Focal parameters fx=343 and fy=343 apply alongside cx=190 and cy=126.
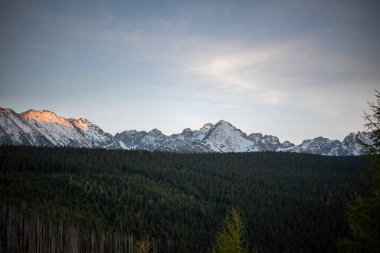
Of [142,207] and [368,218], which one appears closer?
[368,218]

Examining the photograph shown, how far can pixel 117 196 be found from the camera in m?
140

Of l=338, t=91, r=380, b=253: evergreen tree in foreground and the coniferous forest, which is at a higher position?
l=338, t=91, r=380, b=253: evergreen tree in foreground

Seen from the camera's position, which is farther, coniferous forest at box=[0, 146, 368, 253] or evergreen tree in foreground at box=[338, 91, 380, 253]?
coniferous forest at box=[0, 146, 368, 253]

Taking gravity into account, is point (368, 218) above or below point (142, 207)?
above

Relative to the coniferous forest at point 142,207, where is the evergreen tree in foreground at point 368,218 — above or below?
above

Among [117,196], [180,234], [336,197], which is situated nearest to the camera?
[180,234]

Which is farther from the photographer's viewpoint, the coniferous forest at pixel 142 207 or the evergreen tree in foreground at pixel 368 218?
the coniferous forest at pixel 142 207

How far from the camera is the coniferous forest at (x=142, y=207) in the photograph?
307ft

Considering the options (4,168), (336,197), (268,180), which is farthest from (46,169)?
(336,197)

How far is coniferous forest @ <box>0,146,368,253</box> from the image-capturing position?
307ft

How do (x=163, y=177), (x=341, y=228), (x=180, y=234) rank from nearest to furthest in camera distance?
(x=180, y=234) < (x=341, y=228) < (x=163, y=177)

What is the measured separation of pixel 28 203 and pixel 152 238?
39132mm

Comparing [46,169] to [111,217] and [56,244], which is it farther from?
[56,244]

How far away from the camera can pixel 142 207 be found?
136m
